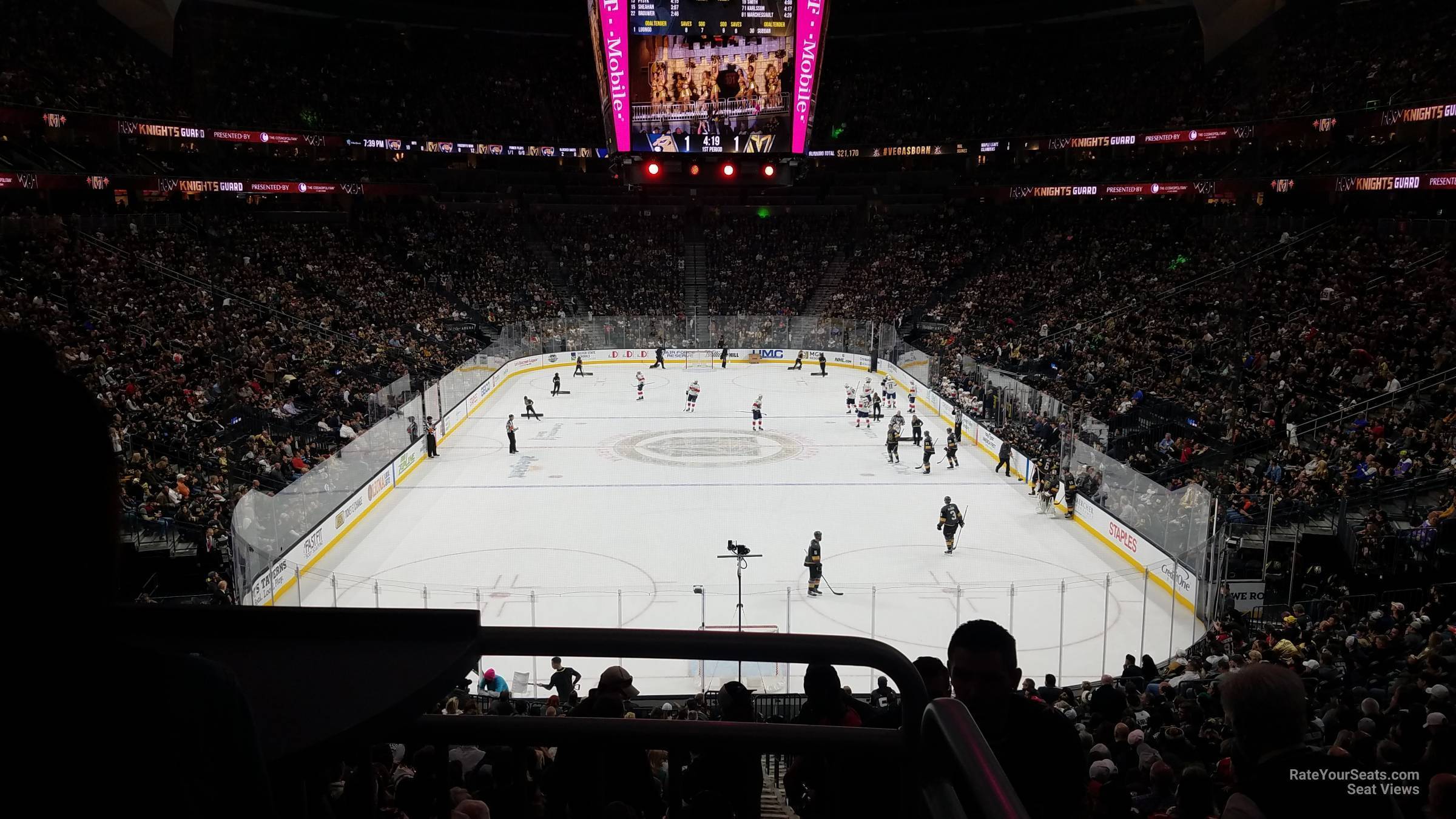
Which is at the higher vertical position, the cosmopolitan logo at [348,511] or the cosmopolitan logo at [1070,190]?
the cosmopolitan logo at [1070,190]

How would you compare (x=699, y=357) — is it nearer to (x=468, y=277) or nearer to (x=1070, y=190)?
(x=468, y=277)

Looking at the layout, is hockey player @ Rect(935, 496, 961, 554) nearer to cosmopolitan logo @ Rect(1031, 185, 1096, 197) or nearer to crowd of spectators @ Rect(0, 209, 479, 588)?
crowd of spectators @ Rect(0, 209, 479, 588)

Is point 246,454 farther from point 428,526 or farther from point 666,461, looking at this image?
point 666,461

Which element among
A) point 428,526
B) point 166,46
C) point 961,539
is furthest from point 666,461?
point 166,46

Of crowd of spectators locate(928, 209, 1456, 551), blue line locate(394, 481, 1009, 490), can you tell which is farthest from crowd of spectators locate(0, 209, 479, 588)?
crowd of spectators locate(928, 209, 1456, 551)

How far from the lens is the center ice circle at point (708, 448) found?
89.4 feet

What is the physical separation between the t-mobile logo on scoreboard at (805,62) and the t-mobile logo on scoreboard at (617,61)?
4.97m

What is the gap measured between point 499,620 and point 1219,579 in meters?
10.9

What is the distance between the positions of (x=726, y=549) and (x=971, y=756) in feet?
58.6

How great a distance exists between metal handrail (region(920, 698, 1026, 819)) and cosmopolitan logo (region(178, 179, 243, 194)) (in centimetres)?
4515

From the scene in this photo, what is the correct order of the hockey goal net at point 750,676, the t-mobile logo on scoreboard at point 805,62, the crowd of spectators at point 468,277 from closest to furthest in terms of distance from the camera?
the hockey goal net at point 750,676
the t-mobile logo on scoreboard at point 805,62
the crowd of spectators at point 468,277

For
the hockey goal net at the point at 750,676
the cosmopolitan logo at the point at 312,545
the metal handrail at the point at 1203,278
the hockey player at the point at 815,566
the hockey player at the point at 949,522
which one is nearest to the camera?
the hockey goal net at the point at 750,676

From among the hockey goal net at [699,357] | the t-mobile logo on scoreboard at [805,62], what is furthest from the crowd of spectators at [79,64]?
the t-mobile logo on scoreboard at [805,62]

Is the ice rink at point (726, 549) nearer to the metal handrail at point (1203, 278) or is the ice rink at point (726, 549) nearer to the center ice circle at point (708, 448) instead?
the center ice circle at point (708, 448)
